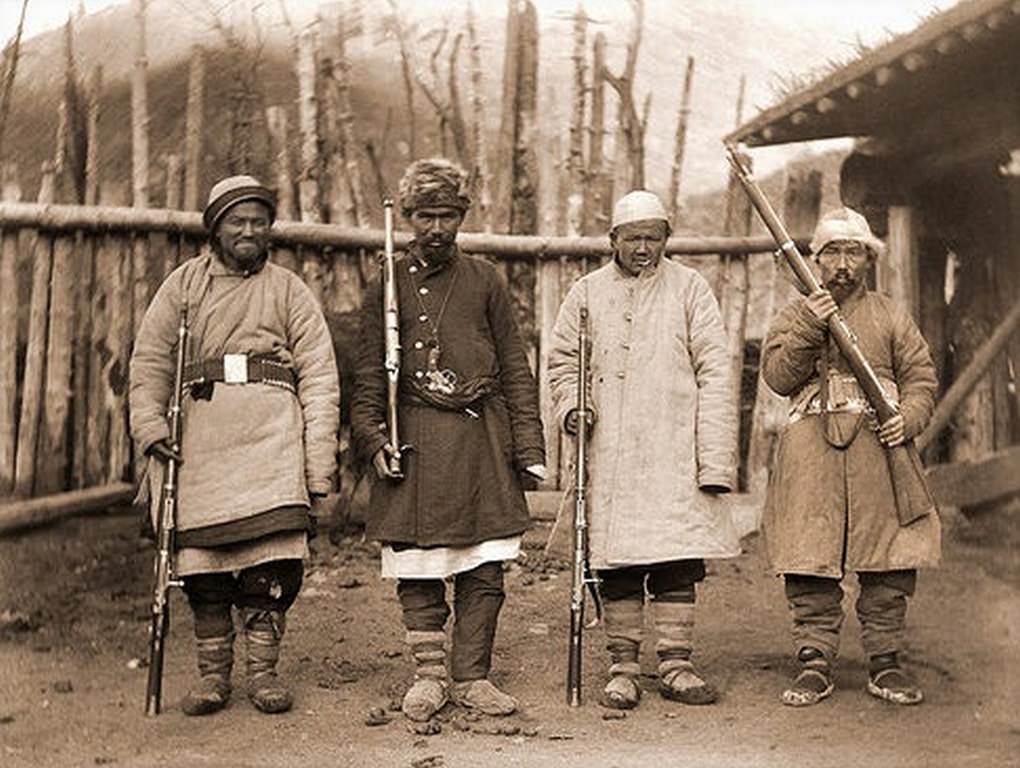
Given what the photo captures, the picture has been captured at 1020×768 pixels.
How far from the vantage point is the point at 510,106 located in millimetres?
7656

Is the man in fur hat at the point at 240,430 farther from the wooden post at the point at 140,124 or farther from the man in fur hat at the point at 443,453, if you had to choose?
the wooden post at the point at 140,124

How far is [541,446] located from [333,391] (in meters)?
0.70

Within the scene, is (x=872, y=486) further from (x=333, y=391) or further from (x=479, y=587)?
(x=333, y=391)

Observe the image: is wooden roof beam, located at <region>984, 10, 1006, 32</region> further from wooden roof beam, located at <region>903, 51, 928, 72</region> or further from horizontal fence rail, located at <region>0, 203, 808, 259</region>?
horizontal fence rail, located at <region>0, 203, 808, 259</region>

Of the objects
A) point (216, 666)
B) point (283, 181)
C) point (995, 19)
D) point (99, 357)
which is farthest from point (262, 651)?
point (995, 19)

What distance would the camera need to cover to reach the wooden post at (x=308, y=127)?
22.5 ft

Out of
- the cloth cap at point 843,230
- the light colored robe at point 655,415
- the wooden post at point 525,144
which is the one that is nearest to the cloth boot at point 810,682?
the light colored robe at point 655,415

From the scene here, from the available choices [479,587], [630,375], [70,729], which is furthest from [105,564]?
[630,375]

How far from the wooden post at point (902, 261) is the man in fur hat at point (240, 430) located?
12.7 feet

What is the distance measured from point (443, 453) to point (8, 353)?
85.9 inches

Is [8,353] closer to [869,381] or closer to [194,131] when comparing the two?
[194,131]

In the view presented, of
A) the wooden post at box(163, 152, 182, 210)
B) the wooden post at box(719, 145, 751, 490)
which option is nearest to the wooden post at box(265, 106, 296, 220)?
the wooden post at box(163, 152, 182, 210)

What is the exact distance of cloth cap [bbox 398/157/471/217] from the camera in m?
4.31

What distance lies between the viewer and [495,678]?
4.81 m
